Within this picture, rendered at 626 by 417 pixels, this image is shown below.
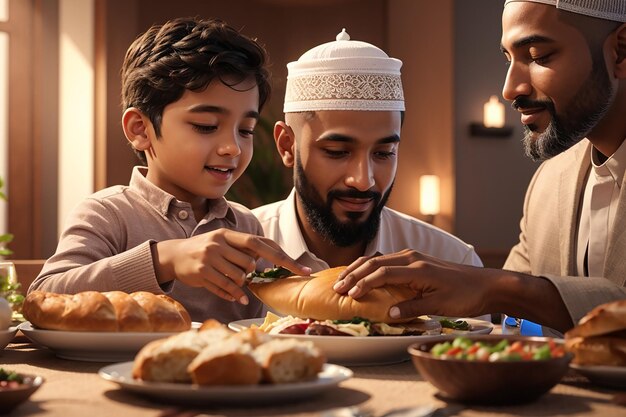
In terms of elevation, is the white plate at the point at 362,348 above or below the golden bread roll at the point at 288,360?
below

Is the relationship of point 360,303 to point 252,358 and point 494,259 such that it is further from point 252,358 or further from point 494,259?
point 494,259

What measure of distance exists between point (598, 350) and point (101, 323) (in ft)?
2.96

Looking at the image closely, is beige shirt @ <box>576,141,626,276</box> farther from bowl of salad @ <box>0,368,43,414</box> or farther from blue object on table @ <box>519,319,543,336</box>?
bowl of salad @ <box>0,368,43,414</box>

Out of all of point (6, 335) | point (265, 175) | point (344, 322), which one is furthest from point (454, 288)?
point (265, 175)

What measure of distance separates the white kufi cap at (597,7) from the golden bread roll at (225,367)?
6.61 feet

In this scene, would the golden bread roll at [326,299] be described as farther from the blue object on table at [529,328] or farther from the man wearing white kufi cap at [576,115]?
the man wearing white kufi cap at [576,115]

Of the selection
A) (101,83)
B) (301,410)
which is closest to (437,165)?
(101,83)

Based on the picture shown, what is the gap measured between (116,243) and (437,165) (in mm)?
7199

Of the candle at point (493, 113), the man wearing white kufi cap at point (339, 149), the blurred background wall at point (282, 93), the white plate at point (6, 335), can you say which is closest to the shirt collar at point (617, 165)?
the man wearing white kufi cap at point (339, 149)

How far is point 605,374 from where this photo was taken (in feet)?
4.67

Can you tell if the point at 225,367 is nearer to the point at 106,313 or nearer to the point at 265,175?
the point at 106,313

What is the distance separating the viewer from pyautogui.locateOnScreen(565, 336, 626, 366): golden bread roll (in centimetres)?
146

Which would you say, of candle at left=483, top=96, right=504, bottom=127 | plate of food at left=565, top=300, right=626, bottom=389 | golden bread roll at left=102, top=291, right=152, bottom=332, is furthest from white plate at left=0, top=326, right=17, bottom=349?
candle at left=483, top=96, right=504, bottom=127

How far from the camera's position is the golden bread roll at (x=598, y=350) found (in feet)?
4.79
